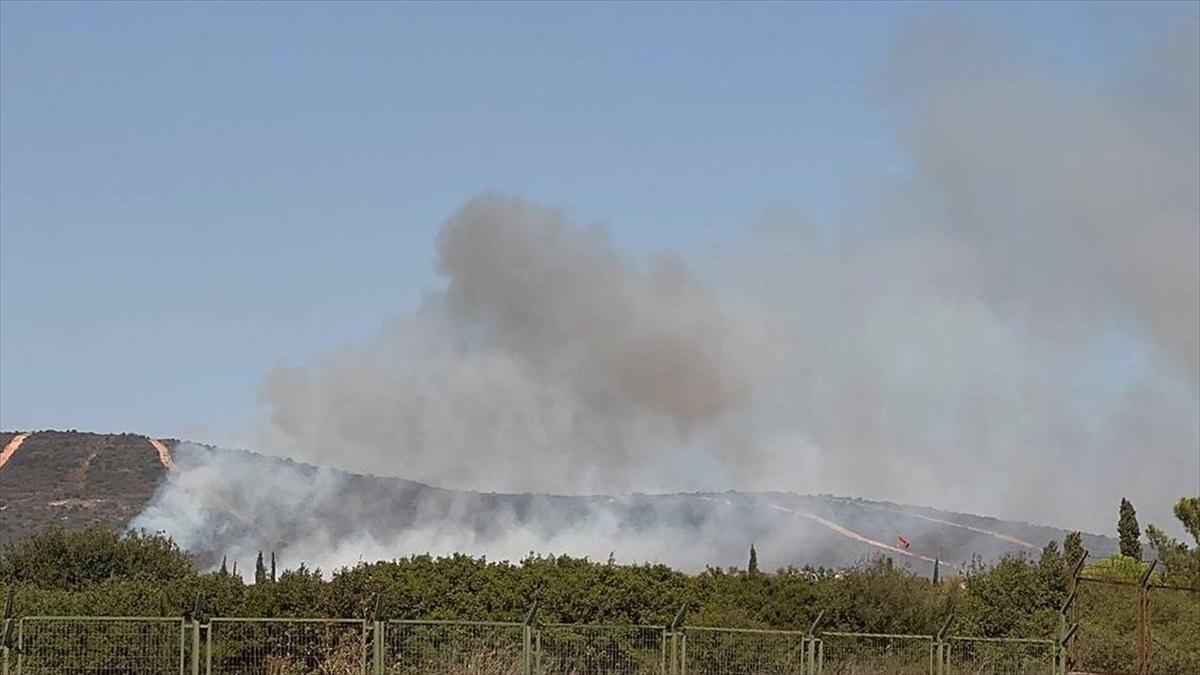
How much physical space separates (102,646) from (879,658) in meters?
15.2

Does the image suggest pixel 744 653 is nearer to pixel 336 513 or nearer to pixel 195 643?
pixel 195 643

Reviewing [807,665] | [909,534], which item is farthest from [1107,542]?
[807,665]

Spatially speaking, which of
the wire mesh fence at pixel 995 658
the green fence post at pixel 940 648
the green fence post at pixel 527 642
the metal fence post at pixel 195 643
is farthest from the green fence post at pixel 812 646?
the metal fence post at pixel 195 643

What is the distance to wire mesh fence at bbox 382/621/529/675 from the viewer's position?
102ft

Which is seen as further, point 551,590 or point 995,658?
point 551,590

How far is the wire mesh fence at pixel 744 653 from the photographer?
33.1m

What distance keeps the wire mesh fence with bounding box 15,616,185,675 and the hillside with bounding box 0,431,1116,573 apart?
234 ft

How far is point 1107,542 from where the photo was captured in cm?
Result: 16650

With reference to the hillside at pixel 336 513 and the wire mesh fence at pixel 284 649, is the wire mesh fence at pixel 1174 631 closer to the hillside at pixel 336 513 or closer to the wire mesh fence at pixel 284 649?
the wire mesh fence at pixel 284 649

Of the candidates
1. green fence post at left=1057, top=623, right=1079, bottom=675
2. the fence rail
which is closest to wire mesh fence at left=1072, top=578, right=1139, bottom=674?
green fence post at left=1057, top=623, right=1079, bottom=675

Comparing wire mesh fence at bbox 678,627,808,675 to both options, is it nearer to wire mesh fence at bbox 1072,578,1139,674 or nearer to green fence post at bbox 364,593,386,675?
green fence post at bbox 364,593,386,675

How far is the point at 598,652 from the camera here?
107ft

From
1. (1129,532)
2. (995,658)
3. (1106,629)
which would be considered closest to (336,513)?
(1129,532)

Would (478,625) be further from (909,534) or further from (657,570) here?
(909,534)
